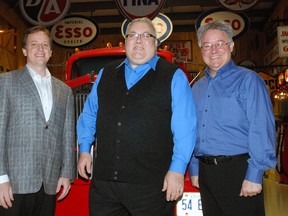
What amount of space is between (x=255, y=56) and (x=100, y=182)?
554 inches

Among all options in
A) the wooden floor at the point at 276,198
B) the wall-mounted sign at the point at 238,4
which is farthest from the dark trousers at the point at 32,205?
the wall-mounted sign at the point at 238,4

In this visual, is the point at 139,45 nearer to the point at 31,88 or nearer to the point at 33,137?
the point at 31,88

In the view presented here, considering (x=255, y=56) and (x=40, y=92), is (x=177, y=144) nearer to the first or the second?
(x=40, y=92)

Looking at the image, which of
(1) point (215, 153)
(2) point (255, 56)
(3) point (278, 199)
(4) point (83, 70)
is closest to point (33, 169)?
(1) point (215, 153)

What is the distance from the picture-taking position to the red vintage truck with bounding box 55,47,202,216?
124 inches

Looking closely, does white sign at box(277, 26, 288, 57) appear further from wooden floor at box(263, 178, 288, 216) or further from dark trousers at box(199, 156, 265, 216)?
dark trousers at box(199, 156, 265, 216)

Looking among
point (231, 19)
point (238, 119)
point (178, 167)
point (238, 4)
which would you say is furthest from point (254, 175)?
point (231, 19)

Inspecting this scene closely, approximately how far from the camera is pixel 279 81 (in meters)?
12.1

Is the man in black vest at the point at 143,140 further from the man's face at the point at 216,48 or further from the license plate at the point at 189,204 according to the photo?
the license plate at the point at 189,204

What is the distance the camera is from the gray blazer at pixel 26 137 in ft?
8.11

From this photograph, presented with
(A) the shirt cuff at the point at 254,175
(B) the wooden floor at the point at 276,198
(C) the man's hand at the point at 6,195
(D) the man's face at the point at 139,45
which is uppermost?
(D) the man's face at the point at 139,45

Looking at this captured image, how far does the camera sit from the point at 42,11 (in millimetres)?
7184

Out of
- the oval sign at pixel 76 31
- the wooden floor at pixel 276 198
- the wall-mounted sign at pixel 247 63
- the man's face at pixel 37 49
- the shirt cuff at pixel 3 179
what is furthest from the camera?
the wall-mounted sign at pixel 247 63

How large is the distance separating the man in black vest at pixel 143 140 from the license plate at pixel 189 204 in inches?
33.8
